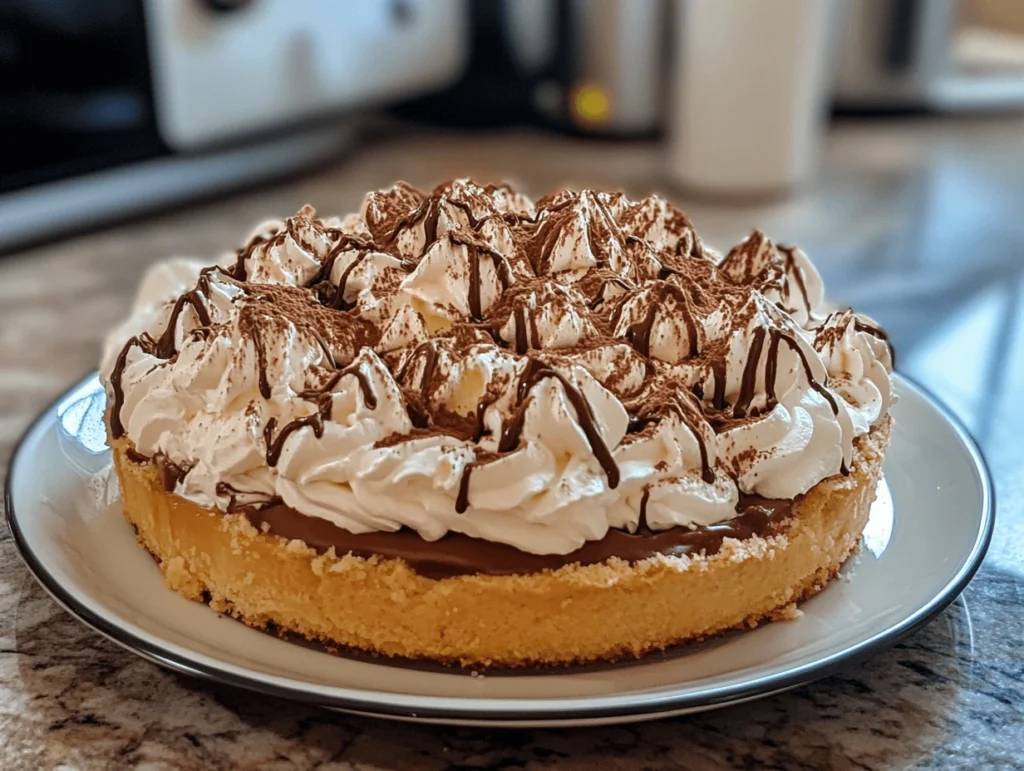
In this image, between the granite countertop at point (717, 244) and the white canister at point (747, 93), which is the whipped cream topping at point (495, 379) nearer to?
the granite countertop at point (717, 244)

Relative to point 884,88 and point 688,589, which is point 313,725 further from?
point 884,88

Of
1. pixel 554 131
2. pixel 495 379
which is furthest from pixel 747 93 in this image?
pixel 495 379

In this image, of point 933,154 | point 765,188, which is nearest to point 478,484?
point 765,188

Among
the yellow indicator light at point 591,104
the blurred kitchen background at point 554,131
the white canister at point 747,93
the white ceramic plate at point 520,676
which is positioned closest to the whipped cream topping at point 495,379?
the white ceramic plate at point 520,676

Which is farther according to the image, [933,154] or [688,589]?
[933,154]

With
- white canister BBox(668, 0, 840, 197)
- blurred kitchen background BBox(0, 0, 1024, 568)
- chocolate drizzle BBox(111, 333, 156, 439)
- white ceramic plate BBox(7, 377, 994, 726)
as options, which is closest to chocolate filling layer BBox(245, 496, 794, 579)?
white ceramic plate BBox(7, 377, 994, 726)

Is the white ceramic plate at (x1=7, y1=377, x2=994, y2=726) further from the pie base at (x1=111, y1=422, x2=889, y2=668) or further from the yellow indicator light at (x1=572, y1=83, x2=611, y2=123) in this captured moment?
the yellow indicator light at (x1=572, y1=83, x2=611, y2=123)
